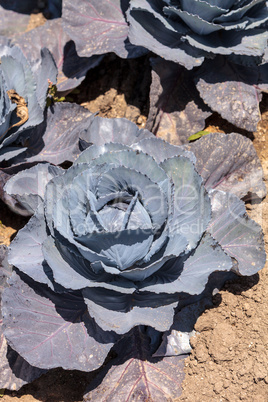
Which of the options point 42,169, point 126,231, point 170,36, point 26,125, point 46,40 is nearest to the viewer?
point 126,231

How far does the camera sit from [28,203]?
91.4 inches

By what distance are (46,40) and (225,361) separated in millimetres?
2393

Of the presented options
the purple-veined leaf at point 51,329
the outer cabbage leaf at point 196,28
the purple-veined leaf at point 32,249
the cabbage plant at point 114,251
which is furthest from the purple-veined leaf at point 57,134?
the purple-veined leaf at point 51,329

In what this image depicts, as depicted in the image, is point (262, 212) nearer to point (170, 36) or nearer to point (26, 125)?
point (170, 36)

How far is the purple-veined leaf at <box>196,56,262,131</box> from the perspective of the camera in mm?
2857

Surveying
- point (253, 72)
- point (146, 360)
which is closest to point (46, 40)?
point (253, 72)

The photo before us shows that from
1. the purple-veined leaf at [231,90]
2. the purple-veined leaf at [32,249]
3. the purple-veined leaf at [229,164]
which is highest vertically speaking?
the purple-veined leaf at [231,90]

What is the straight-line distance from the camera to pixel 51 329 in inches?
84.5

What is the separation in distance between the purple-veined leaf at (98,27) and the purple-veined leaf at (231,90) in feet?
1.55

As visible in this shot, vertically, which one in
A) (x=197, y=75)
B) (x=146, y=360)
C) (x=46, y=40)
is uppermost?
Answer: (x=197, y=75)

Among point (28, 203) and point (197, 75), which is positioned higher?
point (197, 75)

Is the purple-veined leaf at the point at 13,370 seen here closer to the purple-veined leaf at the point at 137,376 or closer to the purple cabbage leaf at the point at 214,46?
the purple-veined leaf at the point at 137,376

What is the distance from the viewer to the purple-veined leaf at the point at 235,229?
7.56 feet

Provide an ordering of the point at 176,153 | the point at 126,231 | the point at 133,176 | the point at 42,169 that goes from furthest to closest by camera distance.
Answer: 1. the point at 42,169
2. the point at 176,153
3. the point at 133,176
4. the point at 126,231
